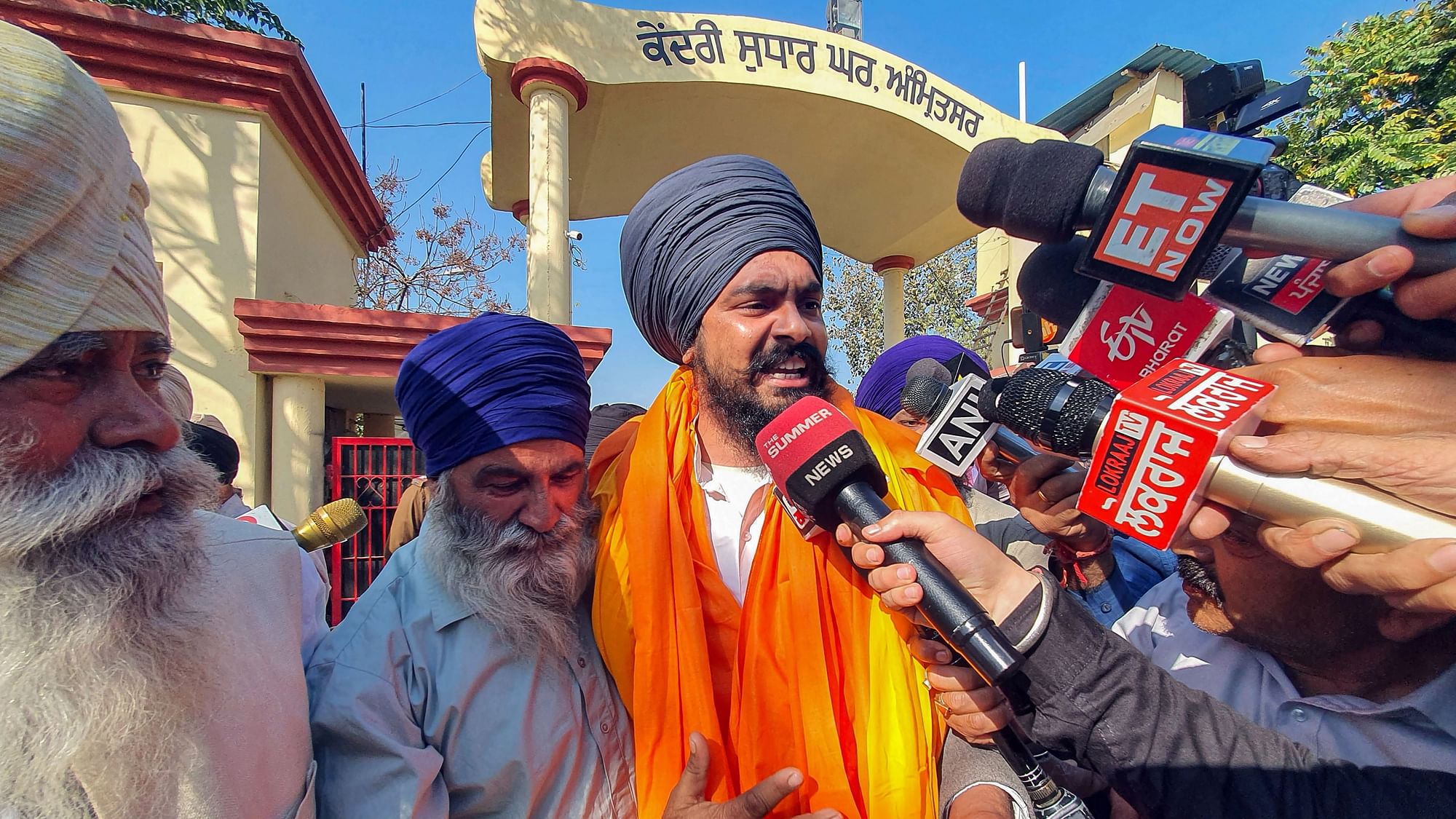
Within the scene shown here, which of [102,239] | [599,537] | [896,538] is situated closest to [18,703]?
[102,239]

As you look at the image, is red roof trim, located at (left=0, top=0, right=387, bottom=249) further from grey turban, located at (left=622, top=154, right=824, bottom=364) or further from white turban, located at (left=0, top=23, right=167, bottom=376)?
white turban, located at (left=0, top=23, right=167, bottom=376)

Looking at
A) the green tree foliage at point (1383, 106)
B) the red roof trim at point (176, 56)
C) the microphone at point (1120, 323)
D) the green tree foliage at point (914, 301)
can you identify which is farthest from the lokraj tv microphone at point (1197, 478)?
the green tree foliage at point (914, 301)

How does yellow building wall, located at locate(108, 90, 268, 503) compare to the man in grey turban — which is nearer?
the man in grey turban

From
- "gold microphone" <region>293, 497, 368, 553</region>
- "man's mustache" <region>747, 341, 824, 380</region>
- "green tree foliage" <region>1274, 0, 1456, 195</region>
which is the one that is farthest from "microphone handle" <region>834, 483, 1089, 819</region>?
"green tree foliage" <region>1274, 0, 1456, 195</region>

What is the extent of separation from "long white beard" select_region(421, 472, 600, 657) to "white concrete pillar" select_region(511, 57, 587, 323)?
146 inches

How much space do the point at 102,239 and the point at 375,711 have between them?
89 centimetres

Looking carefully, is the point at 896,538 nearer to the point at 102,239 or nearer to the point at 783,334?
the point at 783,334

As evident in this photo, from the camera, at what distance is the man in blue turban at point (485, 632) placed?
1.34 meters

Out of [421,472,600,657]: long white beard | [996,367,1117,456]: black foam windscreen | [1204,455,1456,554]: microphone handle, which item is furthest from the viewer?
[421,472,600,657]: long white beard

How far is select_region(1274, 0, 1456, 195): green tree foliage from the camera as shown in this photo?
9281 millimetres

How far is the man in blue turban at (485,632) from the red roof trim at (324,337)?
3.37m

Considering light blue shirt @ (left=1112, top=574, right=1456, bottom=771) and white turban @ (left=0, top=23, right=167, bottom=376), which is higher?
white turban @ (left=0, top=23, right=167, bottom=376)

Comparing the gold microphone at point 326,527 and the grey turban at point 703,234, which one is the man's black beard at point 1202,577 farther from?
the gold microphone at point 326,527

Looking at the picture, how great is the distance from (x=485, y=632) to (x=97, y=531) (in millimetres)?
673
